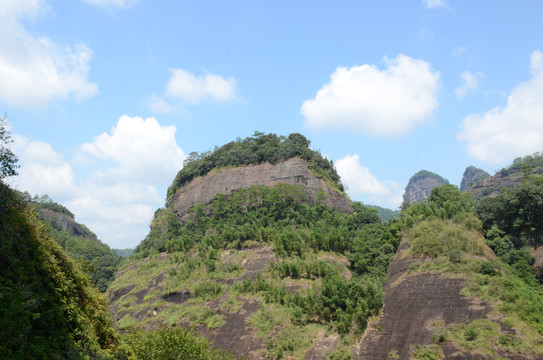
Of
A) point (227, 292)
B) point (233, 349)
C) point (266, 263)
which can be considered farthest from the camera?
point (266, 263)

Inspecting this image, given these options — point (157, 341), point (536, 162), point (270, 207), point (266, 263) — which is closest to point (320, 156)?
point (270, 207)

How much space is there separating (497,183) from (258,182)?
2572 inches

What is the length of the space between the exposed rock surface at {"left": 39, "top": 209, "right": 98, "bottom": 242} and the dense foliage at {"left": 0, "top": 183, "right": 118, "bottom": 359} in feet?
211

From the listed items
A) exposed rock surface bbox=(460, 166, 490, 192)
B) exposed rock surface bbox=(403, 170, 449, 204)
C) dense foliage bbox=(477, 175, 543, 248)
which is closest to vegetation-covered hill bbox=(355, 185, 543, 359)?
dense foliage bbox=(477, 175, 543, 248)

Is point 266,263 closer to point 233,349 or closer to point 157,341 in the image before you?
point 233,349

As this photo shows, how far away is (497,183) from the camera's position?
84312 mm

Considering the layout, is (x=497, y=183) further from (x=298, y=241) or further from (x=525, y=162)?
(x=298, y=241)

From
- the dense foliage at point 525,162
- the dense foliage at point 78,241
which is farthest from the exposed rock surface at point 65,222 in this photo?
the dense foliage at point 525,162

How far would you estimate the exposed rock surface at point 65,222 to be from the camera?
6943 centimetres

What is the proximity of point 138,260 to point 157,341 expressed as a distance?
3251 cm

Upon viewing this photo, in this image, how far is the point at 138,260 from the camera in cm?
4388

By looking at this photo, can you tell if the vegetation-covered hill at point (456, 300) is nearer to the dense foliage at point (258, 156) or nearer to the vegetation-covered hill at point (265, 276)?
the vegetation-covered hill at point (265, 276)

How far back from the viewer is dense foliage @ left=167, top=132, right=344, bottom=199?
48.3 m

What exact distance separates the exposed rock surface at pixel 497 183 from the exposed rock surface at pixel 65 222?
3308 inches
